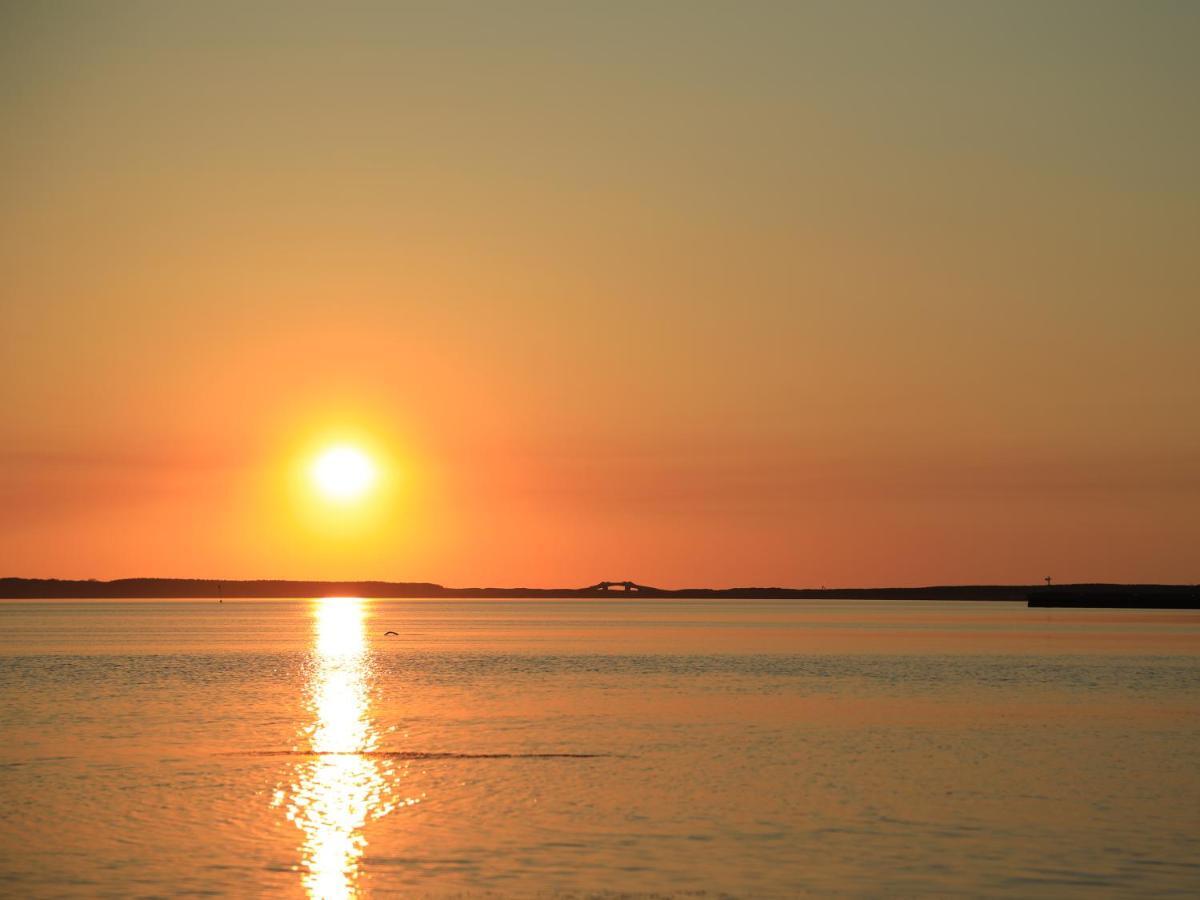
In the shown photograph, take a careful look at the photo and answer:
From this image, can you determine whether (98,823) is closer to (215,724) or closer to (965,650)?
(215,724)

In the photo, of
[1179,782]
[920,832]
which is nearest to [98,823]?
[920,832]

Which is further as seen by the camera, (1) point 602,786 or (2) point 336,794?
(1) point 602,786

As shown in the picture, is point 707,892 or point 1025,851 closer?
point 707,892

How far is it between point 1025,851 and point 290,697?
2086 inches

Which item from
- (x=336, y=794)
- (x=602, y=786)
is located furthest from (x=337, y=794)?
(x=602, y=786)

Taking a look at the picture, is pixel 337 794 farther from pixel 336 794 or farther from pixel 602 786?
pixel 602 786

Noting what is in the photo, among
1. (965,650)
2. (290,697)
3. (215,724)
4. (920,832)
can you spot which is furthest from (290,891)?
(965,650)

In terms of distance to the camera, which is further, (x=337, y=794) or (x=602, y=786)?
(x=602, y=786)

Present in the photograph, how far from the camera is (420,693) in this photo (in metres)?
78.6

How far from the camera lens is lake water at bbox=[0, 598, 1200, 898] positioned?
28.2m

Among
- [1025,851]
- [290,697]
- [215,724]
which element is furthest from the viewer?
[290,697]

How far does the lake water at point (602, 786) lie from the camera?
92.6 ft

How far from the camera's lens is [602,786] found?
132 feet

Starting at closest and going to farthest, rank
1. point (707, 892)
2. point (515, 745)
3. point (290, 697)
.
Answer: point (707, 892) < point (515, 745) < point (290, 697)
